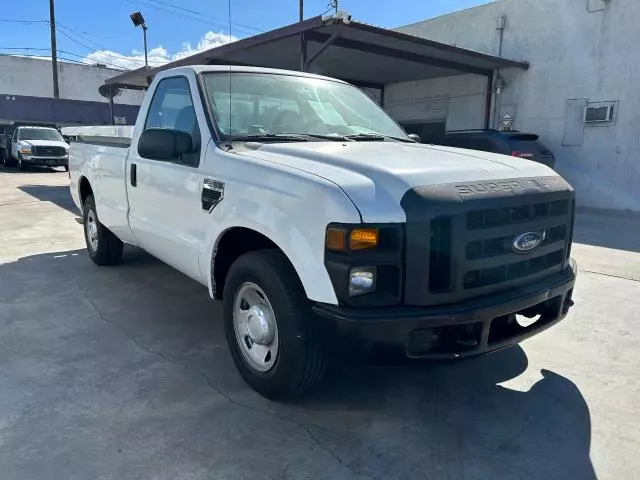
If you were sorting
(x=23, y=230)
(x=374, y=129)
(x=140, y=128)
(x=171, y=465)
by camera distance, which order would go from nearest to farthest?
(x=171, y=465) < (x=374, y=129) < (x=140, y=128) < (x=23, y=230)

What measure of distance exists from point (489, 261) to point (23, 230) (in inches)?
320

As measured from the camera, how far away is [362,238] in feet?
7.91

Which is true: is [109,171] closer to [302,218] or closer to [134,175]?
[134,175]

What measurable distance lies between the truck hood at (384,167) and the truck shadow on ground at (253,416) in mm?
859

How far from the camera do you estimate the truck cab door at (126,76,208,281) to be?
3.53 m

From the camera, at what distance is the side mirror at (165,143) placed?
11.1 feet

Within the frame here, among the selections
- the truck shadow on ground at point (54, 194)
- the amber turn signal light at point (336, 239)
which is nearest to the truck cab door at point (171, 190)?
the amber turn signal light at point (336, 239)

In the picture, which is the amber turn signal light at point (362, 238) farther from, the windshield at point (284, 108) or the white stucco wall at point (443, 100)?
the white stucco wall at point (443, 100)

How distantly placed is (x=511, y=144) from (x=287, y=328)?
10.3m

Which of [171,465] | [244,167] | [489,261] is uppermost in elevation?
[244,167]

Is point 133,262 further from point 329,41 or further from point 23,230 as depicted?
point 329,41

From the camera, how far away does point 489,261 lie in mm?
2615

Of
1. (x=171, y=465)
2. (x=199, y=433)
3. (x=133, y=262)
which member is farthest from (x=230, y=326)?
(x=133, y=262)

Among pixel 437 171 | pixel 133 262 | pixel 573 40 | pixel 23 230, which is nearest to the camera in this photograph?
pixel 437 171
